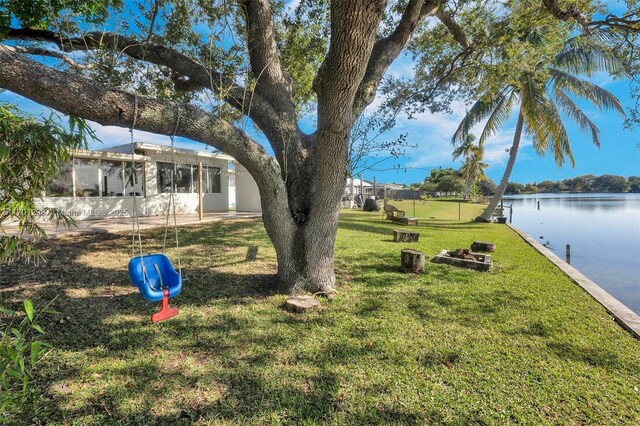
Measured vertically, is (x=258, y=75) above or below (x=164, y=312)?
above

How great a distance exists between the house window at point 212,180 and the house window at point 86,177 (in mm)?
4656

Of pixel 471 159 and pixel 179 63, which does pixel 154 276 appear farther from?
pixel 471 159

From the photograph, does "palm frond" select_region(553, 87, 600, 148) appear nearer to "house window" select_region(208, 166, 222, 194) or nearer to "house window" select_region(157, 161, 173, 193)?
"house window" select_region(208, 166, 222, 194)

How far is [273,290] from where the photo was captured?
4.57 metres

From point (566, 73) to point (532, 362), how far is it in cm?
1613

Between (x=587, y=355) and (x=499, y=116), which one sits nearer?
(x=587, y=355)

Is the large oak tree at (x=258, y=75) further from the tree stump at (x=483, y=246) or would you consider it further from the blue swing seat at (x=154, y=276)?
the tree stump at (x=483, y=246)

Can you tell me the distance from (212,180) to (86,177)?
5.53 metres

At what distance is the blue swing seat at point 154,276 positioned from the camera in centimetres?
296

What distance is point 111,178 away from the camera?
480 inches

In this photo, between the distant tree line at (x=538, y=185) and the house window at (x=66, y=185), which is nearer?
the house window at (x=66, y=185)

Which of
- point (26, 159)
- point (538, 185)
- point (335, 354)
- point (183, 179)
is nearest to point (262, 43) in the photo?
point (26, 159)

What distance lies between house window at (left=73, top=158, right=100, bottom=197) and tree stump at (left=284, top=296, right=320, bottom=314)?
11.3 m

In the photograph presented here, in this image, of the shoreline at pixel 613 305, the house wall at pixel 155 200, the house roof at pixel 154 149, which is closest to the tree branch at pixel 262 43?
the house wall at pixel 155 200
